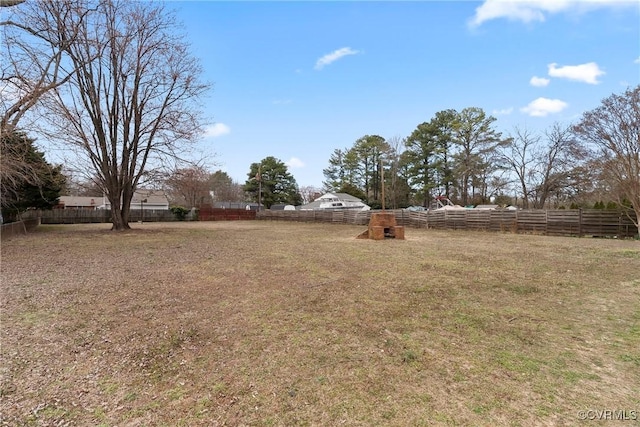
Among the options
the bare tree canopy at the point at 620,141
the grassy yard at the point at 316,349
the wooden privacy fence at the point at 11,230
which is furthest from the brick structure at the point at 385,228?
the wooden privacy fence at the point at 11,230

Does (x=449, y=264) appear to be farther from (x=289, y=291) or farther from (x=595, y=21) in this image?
(x=595, y=21)

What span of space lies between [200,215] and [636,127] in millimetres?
31134

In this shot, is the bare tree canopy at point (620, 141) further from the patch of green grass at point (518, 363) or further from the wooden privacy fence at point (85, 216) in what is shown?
the wooden privacy fence at point (85, 216)

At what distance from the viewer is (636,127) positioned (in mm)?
11930

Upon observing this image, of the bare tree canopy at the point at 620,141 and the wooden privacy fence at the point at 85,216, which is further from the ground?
the bare tree canopy at the point at 620,141

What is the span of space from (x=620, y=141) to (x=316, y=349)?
16147 mm

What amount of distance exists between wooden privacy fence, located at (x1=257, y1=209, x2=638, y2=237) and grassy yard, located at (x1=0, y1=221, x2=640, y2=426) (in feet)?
31.9

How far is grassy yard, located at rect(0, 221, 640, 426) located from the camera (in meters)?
1.97

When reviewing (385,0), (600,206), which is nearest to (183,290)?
(385,0)

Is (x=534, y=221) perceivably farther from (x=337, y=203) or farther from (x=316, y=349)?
(x=337, y=203)

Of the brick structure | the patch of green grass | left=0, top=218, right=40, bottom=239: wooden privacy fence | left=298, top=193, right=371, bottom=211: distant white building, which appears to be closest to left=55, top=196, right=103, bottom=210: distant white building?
left=298, top=193, right=371, bottom=211: distant white building

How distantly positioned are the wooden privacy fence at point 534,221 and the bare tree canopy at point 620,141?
2.43 ft

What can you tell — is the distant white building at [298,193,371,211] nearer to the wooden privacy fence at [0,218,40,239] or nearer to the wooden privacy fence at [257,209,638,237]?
the wooden privacy fence at [257,209,638,237]

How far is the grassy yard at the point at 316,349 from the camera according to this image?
197 centimetres
